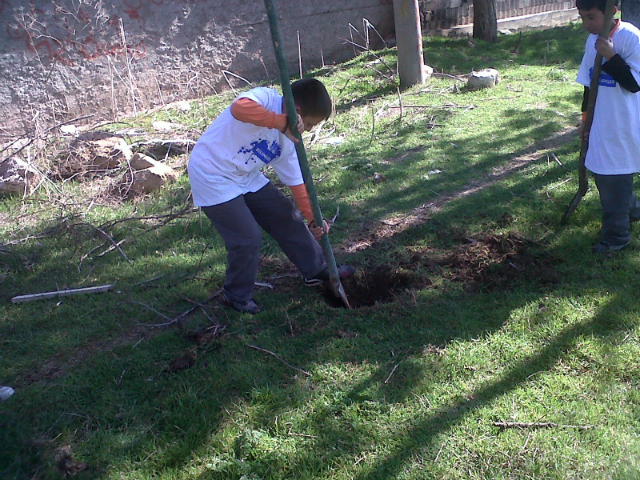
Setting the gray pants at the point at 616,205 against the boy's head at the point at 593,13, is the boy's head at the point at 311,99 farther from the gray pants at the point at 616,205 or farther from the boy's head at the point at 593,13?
Answer: the gray pants at the point at 616,205

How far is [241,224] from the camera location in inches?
141

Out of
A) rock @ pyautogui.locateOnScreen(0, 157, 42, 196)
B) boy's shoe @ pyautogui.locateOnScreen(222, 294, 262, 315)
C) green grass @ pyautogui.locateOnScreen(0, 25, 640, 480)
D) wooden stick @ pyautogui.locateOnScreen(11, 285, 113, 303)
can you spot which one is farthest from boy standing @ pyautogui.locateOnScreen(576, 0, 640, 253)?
rock @ pyautogui.locateOnScreen(0, 157, 42, 196)

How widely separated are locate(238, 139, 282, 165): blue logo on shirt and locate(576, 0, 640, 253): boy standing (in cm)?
224

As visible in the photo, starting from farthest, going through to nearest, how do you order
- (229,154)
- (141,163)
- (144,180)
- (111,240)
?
(141,163) → (144,180) → (111,240) → (229,154)

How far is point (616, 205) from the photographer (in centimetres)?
398

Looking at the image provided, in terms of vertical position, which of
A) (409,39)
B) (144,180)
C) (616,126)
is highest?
(409,39)

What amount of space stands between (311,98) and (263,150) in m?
0.48

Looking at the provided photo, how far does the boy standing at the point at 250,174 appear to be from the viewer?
3.35m

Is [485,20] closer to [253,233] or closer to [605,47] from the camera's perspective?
[605,47]

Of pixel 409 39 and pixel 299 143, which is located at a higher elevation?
pixel 409 39

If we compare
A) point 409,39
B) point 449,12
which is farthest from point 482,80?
point 449,12

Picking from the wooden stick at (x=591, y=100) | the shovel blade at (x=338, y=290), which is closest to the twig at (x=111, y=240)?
the shovel blade at (x=338, y=290)

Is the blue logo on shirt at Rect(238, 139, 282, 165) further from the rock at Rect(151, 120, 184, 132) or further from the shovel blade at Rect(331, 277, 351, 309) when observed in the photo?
the rock at Rect(151, 120, 184, 132)

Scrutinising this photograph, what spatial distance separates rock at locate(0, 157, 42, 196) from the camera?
6.16m
